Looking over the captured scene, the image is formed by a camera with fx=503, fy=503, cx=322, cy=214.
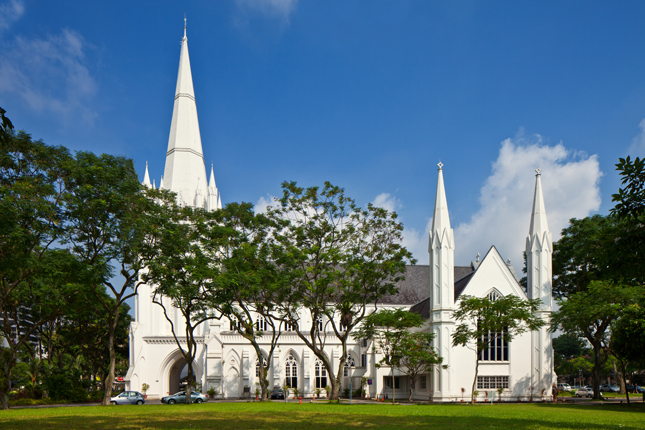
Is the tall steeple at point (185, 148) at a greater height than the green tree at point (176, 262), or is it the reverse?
the tall steeple at point (185, 148)

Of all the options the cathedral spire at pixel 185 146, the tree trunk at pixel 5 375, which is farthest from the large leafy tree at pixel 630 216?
the cathedral spire at pixel 185 146

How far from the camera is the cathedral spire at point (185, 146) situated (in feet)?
194

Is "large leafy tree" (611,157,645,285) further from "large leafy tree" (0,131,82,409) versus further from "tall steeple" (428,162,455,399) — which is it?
"tall steeple" (428,162,455,399)

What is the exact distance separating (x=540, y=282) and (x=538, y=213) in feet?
20.7

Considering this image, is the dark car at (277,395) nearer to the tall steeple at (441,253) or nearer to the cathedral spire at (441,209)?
the tall steeple at (441,253)

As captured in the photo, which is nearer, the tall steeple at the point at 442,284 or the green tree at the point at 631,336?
the green tree at the point at 631,336

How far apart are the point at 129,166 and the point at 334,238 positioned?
1467 centimetres

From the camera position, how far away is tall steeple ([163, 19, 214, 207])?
5900 centimetres

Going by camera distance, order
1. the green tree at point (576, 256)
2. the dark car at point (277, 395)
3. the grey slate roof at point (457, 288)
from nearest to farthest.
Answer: the green tree at point (576, 256)
the grey slate roof at point (457, 288)
the dark car at point (277, 395)

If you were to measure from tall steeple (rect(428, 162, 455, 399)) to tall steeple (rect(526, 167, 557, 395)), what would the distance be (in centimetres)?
765

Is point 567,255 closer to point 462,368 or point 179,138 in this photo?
point 462,368

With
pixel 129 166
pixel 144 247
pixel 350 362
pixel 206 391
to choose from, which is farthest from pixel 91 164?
pixel 350 362

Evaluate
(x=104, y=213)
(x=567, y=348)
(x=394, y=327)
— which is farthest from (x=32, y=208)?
(x=567, y=348)

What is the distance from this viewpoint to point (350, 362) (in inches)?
2157
